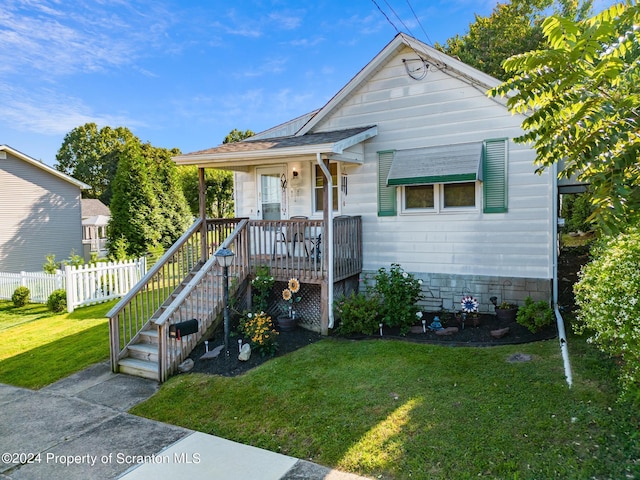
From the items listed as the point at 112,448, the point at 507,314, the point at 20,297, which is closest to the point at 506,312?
the point at 507,314

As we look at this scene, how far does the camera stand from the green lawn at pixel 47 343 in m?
7.16

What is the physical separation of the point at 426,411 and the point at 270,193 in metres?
6.89

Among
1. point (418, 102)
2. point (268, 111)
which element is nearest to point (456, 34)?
point (268, 111)

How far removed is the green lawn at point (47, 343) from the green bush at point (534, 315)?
7.80m

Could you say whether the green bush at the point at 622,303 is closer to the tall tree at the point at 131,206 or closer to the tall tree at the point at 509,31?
the tall tree at the point at 131,206

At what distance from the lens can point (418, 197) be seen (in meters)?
8.52

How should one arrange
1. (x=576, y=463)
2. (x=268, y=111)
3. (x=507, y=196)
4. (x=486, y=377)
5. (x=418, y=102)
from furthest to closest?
(x=268, y=111) → (x=418, y=102) → (x=507, y=196) → (x=486, y=377) → (x=576, y=463)

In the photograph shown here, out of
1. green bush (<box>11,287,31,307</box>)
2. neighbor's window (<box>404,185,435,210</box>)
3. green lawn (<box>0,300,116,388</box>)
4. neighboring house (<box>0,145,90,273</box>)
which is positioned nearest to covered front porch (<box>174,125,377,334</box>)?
neighbor's window (<box>404,185,435,210</box>)

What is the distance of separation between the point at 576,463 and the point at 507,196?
5142mm

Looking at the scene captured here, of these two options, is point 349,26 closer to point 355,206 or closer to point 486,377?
point 355,206

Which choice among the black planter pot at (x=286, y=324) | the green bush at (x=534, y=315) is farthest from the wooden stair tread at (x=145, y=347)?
the green bush at (x=534, y=315)

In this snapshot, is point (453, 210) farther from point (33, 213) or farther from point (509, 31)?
point (33, 213)

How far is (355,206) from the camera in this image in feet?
30.0

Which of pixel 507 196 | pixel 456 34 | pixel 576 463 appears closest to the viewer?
pixel 576 463
